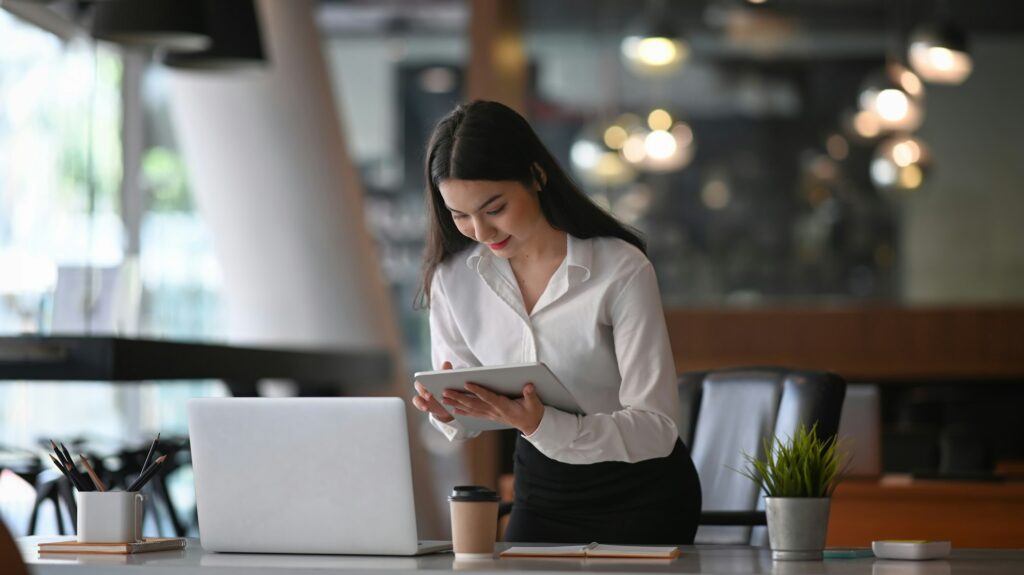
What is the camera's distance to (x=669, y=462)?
2521 millimetres

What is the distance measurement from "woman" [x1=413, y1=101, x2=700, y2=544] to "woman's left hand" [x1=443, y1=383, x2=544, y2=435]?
0.15 m

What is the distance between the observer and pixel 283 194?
25.0 ft

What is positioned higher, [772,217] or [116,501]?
[772,217]

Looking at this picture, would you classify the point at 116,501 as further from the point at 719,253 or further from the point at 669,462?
the point at 719,253

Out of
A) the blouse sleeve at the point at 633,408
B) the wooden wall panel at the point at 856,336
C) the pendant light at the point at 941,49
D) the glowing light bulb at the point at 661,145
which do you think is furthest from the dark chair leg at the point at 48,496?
the glowing light bulb at the point at 661,145

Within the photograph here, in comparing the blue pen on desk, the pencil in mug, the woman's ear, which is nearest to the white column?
the woman's ear

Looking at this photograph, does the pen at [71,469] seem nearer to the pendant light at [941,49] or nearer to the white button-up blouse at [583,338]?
the white button-up blouse at [583,338]

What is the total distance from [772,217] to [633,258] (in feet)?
30.8

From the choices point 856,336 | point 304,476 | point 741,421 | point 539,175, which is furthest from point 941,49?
point 304,476

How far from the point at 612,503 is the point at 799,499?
53 centimetres

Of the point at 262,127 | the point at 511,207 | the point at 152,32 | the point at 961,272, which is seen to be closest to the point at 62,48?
the point at 262,127

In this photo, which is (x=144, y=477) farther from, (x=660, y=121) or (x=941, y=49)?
(x=660, y=121)

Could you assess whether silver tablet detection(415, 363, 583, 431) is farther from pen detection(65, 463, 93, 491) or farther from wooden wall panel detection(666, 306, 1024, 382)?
wooden wall panel detection(666, 306, 1024, 382)

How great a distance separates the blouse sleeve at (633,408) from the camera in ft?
7.40
